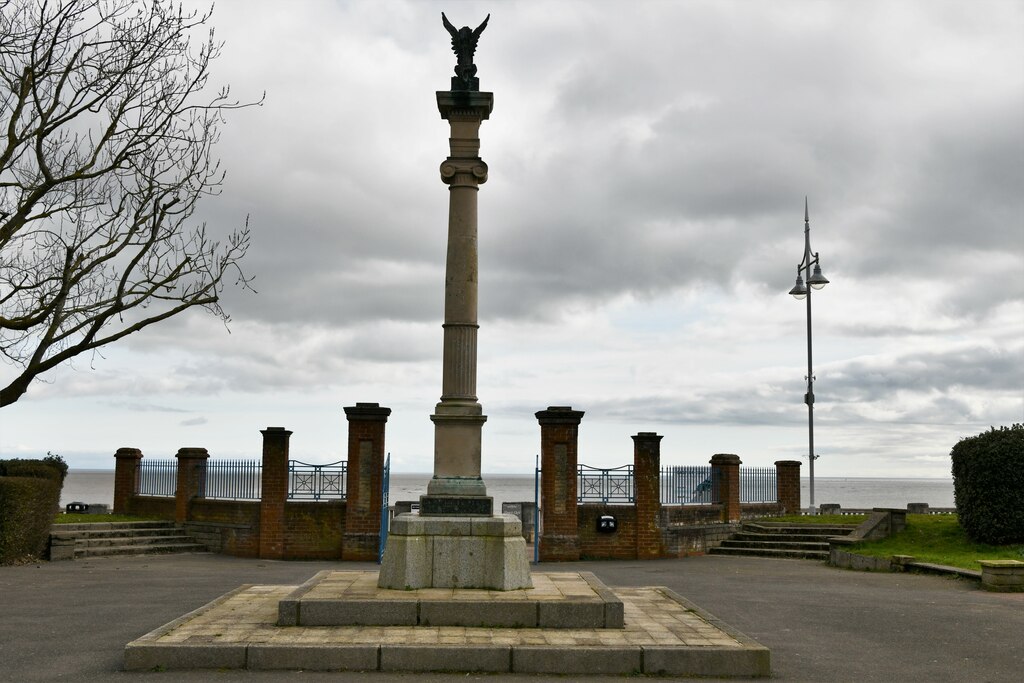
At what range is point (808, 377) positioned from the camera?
94.4 ft

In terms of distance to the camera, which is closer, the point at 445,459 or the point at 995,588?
the point at 445,459

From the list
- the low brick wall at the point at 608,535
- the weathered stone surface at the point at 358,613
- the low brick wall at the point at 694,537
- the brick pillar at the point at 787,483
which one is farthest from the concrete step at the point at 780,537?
the weathered stone surface at the point at 358,613

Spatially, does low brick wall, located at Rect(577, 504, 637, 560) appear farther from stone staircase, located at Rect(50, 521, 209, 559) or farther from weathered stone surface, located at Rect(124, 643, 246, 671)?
weathered stone surface, located at Rect(124, 643, 246, 671)

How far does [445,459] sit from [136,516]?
1603 centimetres

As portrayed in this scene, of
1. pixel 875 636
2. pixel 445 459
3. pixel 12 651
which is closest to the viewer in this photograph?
pixel 12 651

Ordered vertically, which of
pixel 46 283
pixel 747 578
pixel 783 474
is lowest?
pixel 747 578

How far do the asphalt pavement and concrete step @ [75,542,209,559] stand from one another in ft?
1.47

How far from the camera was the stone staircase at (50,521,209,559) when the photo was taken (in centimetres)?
2023

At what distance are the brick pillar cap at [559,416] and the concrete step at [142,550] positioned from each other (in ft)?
27.6

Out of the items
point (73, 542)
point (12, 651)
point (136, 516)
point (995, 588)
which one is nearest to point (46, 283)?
point (73, 542)

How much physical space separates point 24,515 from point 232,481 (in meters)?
5.03

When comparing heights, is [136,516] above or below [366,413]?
below

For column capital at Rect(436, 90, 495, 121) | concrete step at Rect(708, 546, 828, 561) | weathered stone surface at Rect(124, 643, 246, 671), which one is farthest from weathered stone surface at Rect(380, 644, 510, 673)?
concrete step at Rect(708, 546, 828, 561)

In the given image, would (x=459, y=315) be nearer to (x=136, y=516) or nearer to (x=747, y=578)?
(x=747, y=578)
